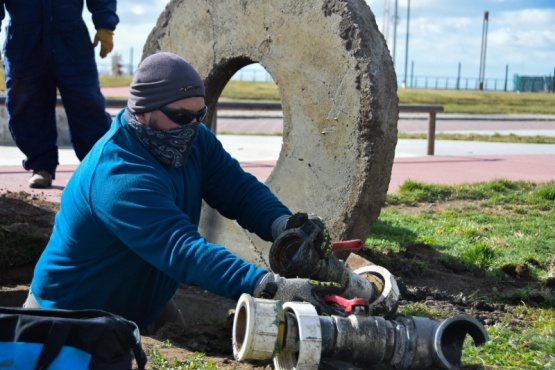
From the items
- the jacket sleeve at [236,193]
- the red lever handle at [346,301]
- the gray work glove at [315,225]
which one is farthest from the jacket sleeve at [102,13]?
the red lever handle at [346,301]

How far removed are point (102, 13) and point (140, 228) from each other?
13.4ft

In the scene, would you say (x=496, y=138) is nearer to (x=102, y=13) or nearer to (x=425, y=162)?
(x=425, y=162)

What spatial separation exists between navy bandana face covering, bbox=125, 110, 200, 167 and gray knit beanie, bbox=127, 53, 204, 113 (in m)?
0.08

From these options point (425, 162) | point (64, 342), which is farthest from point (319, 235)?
point (425, 162)

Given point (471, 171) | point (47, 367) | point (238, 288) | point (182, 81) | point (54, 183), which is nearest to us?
point (47, 367)

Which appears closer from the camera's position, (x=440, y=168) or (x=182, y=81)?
(x=182, y=81)

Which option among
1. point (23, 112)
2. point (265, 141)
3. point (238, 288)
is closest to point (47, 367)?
point (238, 288)

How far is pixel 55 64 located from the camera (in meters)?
6.82

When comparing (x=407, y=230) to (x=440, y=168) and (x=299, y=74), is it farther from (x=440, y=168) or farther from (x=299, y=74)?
(x=440, y=168)

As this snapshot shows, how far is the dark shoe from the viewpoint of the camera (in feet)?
24.8

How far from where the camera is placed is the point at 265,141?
47.1ft

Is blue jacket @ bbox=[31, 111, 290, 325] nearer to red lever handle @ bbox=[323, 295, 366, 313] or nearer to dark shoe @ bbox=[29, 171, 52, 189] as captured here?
red lever handle @ bbox=[323, 295, 366, 313]

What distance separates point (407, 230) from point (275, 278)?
11.8 ft

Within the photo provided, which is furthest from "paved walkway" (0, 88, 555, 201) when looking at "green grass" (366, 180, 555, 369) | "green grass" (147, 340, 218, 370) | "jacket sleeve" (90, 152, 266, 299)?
"jacket sleeve" (90, 152, 266, 299)
